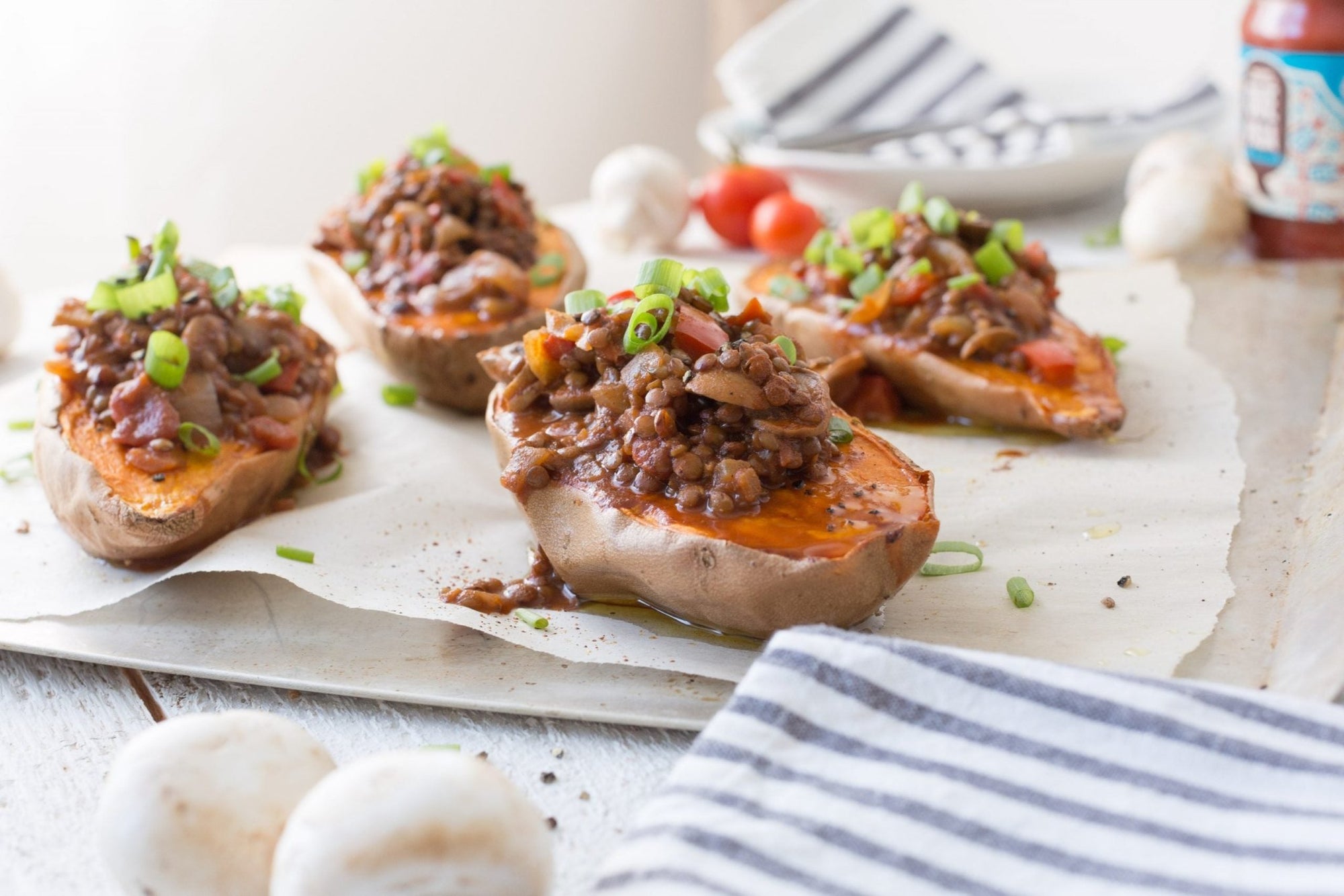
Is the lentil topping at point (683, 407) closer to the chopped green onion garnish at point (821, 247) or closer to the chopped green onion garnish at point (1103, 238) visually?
the chopped green onion garnish at point (821, 247)

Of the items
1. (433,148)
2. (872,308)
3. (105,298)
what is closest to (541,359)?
(105,298)

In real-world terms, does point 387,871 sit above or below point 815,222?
above

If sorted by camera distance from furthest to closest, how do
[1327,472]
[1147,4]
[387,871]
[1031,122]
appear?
[1147,4], [1031,122], [1327,472], [387,871]

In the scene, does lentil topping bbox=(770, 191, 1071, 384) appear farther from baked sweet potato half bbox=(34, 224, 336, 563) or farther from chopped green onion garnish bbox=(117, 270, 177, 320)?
chopped green onion garnish bbox=(117, 270, 177, 320)

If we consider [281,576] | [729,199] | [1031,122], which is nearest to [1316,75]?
[1031,122]

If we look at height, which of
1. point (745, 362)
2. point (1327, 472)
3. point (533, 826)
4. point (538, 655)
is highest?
point (745, 362)

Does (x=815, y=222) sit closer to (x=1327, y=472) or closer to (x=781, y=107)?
(x=781, y=107)
